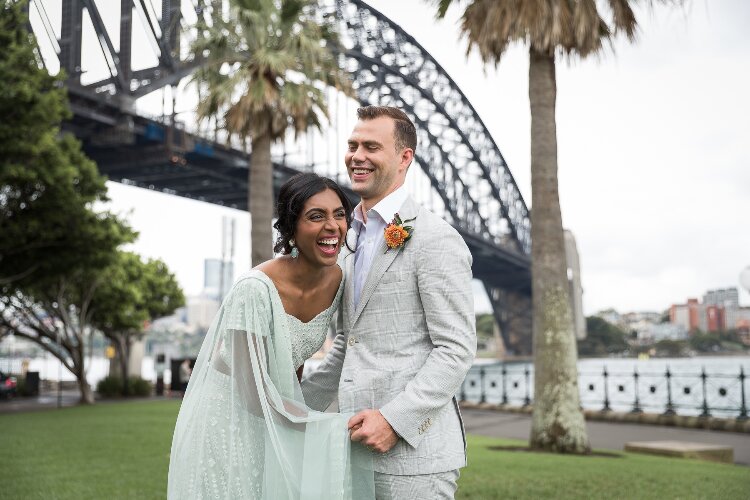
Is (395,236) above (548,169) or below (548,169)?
below

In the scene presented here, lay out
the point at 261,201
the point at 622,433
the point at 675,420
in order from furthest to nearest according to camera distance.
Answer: the point at 675,420, the point at 622,433, the point at 261,201

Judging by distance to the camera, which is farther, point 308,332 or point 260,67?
point 260,67

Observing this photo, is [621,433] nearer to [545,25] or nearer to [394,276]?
[545,25]

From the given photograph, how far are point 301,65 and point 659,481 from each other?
32.1 feet

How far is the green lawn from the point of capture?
22.5 feet

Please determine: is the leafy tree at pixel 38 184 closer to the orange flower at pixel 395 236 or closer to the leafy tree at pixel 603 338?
the orange flower at pixel 395 236

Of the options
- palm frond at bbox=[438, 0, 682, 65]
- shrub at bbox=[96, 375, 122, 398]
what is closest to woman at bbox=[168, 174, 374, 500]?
A: palm frond at bbox=[438, 0, 682, 65]

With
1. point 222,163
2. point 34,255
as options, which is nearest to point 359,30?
point 222,163

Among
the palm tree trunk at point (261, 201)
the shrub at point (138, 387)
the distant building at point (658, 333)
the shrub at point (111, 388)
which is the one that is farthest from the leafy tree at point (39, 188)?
the distant building at point (658, 333)

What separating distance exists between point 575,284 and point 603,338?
5177cm

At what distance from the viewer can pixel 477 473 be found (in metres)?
7.85

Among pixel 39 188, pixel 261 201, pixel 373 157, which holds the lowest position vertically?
pixel 373 157

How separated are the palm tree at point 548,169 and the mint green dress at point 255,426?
8.32 m

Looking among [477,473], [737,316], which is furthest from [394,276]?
[737,316]
